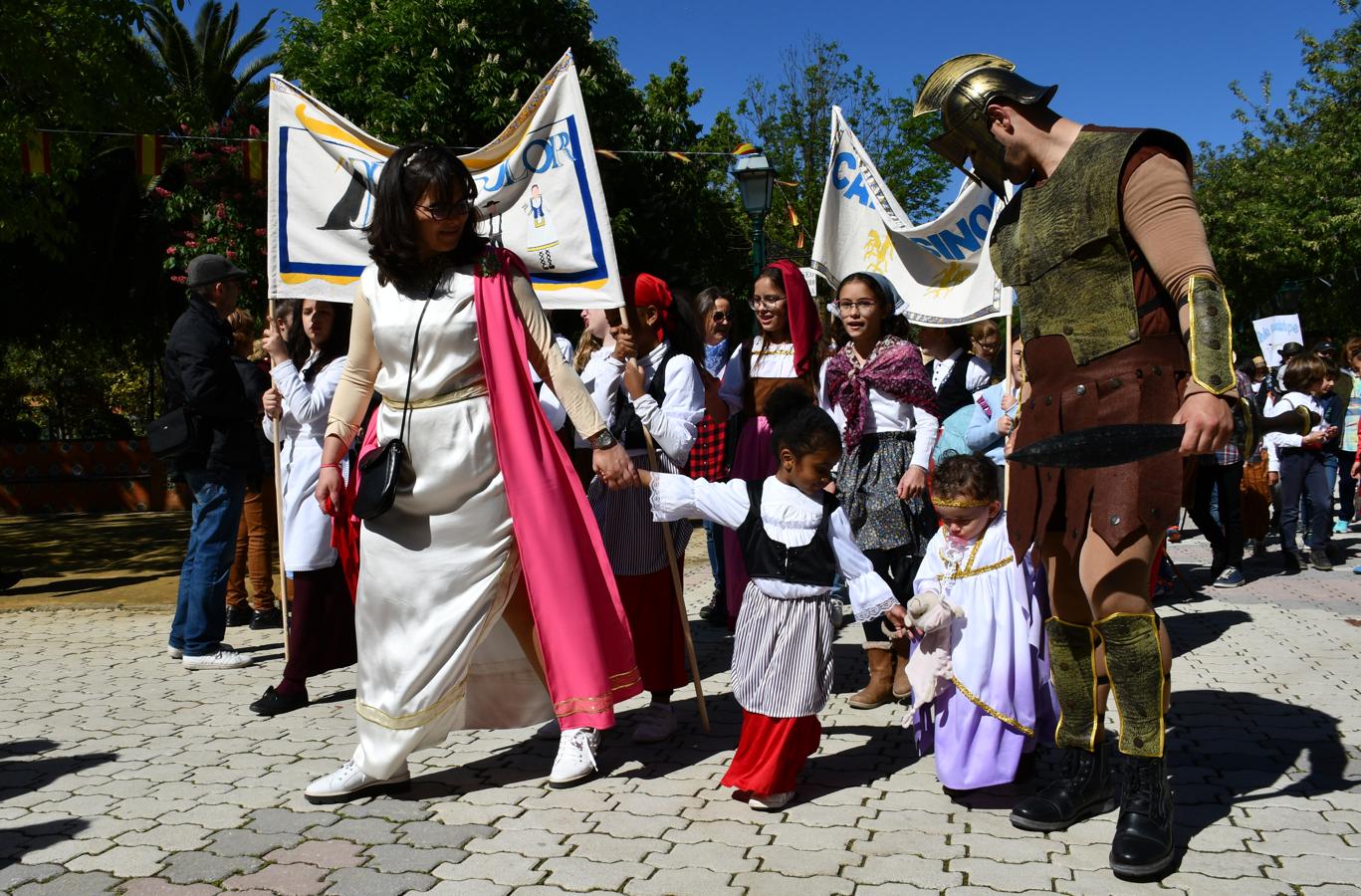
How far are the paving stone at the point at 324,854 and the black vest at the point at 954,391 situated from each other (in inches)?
173

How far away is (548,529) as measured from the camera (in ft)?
13.4

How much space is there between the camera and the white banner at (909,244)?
24.0ft

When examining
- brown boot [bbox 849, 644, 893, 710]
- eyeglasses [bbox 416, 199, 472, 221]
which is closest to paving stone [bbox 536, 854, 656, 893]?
eyeglasses [bbox 416, 199, 472, 221]

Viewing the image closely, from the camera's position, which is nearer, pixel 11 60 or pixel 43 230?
pixel 11 60

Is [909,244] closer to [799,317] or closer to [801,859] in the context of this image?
[799,317]

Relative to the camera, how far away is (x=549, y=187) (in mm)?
5734

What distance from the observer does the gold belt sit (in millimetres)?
4066

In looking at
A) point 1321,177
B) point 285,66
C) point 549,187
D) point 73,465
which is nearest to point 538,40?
point 285,66

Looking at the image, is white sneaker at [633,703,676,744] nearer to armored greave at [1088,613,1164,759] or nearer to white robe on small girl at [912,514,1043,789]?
white robe on small girl at [912,514,1043,789]

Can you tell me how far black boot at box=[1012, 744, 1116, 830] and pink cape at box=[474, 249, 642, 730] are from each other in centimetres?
141

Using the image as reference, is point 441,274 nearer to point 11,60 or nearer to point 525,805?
point 525,805

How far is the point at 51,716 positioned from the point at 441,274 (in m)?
3.16

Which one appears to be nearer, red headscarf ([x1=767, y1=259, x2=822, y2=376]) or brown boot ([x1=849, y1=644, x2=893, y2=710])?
brown boot ([x1=849, y1=644, x2=893, y2=710])

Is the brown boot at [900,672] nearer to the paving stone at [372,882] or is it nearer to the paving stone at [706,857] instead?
the paving stone at [706,857]
